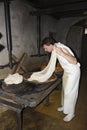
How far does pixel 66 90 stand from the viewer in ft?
6.84

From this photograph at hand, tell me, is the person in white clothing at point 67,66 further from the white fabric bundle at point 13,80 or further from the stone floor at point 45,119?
the white fabric bundle at point 13,80

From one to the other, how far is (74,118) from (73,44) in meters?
3.00

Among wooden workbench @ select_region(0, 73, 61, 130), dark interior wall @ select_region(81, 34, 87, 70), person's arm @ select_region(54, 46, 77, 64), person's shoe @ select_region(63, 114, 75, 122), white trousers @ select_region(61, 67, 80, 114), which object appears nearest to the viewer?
wooden workbench @ select_region(0, 73, 61, 130)

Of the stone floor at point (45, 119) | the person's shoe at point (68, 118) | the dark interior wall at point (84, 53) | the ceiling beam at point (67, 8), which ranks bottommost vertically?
the stone floor at point (45, 119)

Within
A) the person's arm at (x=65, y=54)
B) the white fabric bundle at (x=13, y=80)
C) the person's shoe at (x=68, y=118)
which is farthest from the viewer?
the person's shoe at (x=68, y=118)

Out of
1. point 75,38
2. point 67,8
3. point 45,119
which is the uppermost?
point 67,8

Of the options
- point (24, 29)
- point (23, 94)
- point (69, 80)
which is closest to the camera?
point (23, 94)

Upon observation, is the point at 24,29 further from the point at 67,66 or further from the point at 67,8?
the point at 67,66

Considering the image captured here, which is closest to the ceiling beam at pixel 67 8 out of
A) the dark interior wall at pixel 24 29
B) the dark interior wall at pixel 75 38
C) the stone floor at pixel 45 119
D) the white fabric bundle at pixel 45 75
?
the dark interior wall at pixel 24 29

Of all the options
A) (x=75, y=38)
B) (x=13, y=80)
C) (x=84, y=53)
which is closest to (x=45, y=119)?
(x=13, y=80)

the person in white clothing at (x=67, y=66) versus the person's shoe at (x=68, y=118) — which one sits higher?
the person in white clothing at (x=67, y=66)

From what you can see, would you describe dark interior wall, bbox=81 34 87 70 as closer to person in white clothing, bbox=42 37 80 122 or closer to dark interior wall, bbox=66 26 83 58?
dark interior wall, bbox=66 26 83 58

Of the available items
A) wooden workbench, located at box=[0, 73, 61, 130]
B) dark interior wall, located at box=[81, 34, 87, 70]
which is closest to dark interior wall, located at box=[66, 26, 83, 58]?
dark interior wall, located at box=[81, 34, 87, 70]

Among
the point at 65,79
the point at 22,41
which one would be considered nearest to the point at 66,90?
the point at 65,79
